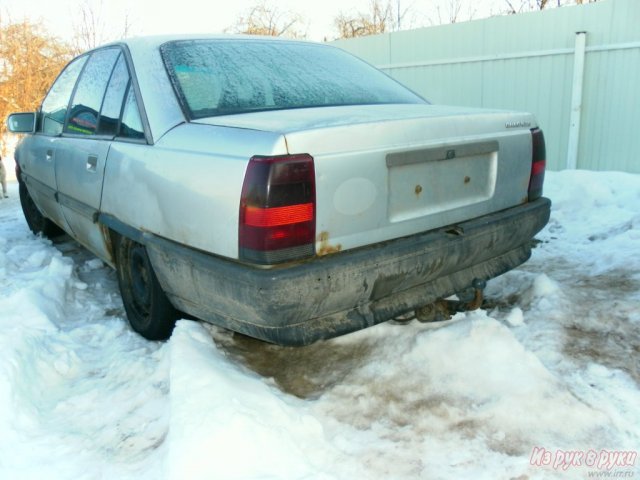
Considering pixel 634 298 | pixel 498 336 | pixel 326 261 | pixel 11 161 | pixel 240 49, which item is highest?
pixel 240 49

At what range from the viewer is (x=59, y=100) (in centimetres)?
420

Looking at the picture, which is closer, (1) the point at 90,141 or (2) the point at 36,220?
(1) the point at 90,141

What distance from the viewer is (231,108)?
2.54 meters

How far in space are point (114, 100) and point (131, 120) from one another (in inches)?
14.1

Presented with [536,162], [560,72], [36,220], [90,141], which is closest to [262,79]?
[90,141]

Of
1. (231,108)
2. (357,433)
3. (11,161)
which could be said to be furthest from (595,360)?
(11,161)

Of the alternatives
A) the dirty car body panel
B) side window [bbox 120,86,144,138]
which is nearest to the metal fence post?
the dirty car body panel

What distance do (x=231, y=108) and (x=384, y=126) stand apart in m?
0.75

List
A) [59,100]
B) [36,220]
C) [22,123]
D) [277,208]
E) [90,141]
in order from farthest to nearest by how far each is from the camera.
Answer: [36,220], [22,123], [59,100], [90,141], [277,208]

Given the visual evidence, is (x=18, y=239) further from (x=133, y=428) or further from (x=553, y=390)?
(x=553, y=390)

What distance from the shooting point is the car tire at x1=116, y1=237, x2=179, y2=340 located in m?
2.76

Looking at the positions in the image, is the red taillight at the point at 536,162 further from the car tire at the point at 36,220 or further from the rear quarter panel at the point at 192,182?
the car tire at the point at 36,220

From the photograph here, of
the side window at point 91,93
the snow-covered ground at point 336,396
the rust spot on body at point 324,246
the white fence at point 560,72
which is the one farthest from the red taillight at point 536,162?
the white fence at point 560,72

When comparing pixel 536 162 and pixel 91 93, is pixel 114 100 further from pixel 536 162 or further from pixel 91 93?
pixel 536 162
